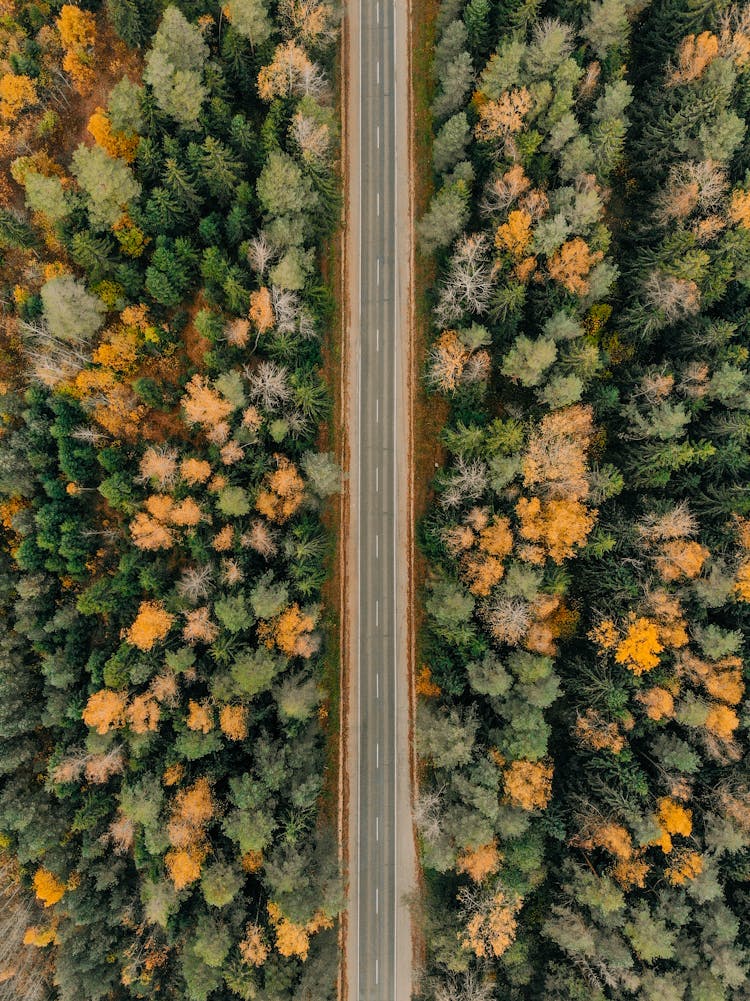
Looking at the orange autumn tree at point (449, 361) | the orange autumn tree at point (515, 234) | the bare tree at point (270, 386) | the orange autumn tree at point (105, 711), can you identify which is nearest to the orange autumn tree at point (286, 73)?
the orange autumn tree at point (515, 234)

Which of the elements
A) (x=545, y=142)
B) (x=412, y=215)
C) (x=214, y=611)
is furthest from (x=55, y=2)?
(x=214, y=611)

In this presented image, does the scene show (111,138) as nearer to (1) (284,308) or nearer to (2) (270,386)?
(1) (284,308)

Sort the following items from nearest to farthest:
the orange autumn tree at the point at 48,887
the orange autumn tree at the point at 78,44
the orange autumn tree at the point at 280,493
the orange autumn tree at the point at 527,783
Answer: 1. the orange autumn tree at the point at 527,783
2. the orange autumn tree at the point at 48,887
3. the orange autumn tree at the point at 280,493
4. the orange autumn tree at the point at 78,44

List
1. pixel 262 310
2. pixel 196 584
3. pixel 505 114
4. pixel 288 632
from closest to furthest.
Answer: pixel 505 114, pixel 196 584, pixel 262 310, pixel 288 632

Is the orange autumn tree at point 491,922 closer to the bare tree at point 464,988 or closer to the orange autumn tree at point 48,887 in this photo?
the bare tree at point 464,988

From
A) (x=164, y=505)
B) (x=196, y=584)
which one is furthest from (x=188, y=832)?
(x=164, y=505)

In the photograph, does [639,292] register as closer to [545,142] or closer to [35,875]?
[545,142]

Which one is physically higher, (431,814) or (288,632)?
(288,632)
